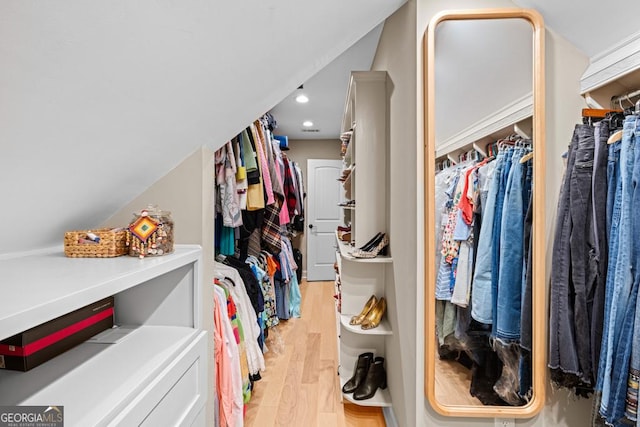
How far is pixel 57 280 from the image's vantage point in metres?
0.68

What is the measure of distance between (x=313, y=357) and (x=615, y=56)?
8.38ft

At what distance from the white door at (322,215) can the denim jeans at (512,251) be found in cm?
423

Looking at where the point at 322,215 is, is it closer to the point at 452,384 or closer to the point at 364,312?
the point at 364,312

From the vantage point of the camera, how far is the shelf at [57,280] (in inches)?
19.9

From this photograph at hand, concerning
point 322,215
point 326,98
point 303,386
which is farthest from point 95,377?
point 322,215

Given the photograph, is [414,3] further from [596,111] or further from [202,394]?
Result: [202,394]

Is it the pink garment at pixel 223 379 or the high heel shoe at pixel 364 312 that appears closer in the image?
the pink garment at pixel 223 379

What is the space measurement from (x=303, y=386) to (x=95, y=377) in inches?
67.4

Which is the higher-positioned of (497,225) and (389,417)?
(497,225)

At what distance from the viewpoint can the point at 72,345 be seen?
923mm

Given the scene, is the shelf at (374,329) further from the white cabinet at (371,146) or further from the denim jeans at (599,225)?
the denim jeans at (599,225)

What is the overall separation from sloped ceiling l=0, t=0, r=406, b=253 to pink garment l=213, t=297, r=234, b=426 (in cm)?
76

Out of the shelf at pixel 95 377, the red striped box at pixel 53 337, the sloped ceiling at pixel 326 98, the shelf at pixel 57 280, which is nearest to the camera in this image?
the shelf at pixel 57 280

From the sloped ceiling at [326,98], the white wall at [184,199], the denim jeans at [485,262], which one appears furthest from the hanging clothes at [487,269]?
the sloped ceiling at [326,98]
